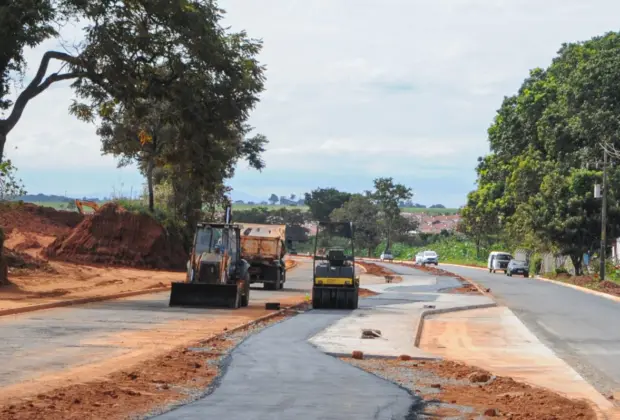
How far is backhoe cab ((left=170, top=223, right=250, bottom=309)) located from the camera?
103 ft

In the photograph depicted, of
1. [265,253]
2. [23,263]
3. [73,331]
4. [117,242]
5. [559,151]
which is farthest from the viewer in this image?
[559,151]

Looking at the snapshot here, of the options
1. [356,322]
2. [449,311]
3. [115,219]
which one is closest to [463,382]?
[356,322]

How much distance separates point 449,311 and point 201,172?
32.7ft

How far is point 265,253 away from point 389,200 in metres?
101

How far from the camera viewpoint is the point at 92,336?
2136 cm

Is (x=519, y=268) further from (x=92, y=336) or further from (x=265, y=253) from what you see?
(x=92, y=336)

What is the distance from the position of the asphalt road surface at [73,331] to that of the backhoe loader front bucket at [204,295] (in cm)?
51

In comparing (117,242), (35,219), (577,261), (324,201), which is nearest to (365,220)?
(324,201)

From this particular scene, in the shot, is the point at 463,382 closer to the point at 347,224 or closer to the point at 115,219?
the point at 347,224

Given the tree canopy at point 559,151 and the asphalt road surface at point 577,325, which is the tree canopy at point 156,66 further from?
the tree canopy at point 559,151

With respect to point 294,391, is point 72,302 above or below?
above

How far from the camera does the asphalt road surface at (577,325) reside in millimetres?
19859

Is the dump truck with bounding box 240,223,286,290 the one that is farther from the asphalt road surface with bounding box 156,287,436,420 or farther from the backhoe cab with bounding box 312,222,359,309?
the asphalt road surface with bounding box 156,287,436,420

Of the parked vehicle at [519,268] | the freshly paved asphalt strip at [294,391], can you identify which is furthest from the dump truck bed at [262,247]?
the parked vehicle at [519,268]
